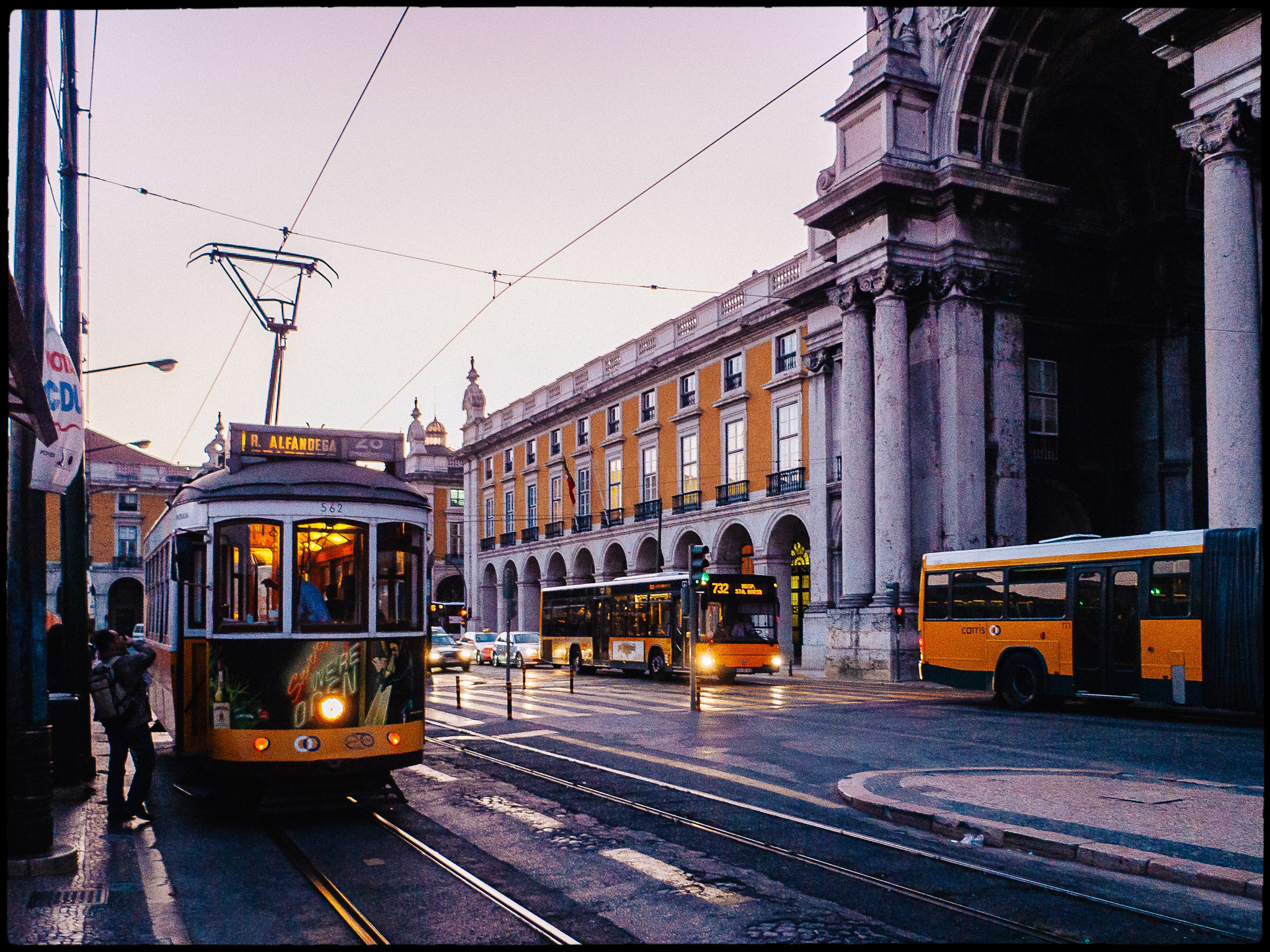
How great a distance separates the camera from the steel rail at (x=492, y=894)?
6.04 metres

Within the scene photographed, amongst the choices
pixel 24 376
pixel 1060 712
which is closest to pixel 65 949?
pixel 24 376

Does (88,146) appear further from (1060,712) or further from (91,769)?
(1060,712)

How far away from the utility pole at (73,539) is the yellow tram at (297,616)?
2077 millimetres

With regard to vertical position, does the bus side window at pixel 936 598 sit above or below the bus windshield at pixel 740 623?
above

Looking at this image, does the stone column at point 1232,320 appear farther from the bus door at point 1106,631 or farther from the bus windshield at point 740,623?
the bus windshield at point 740,623

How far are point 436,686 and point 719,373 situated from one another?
61.2 feet

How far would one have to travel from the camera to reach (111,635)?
9750 millimetres

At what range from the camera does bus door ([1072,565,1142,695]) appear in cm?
1830

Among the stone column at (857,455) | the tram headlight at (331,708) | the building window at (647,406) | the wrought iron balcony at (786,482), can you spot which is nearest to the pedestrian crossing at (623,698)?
the stone column at (857,455)

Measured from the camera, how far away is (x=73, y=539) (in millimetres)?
11914

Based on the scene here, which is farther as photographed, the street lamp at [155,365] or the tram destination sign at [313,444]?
the street lamp at [155,365]

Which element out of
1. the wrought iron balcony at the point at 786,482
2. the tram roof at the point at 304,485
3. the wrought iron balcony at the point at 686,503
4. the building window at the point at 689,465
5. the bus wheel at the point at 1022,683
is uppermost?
the building window at the point at 689,465

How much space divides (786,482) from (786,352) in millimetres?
4581

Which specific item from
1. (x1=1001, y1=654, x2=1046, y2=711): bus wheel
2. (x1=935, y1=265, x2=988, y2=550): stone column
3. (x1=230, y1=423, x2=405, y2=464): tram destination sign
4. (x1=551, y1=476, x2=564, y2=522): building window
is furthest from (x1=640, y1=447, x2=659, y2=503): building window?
(x1=230, y1=423, x2=405, y2=464): tram destination sign
